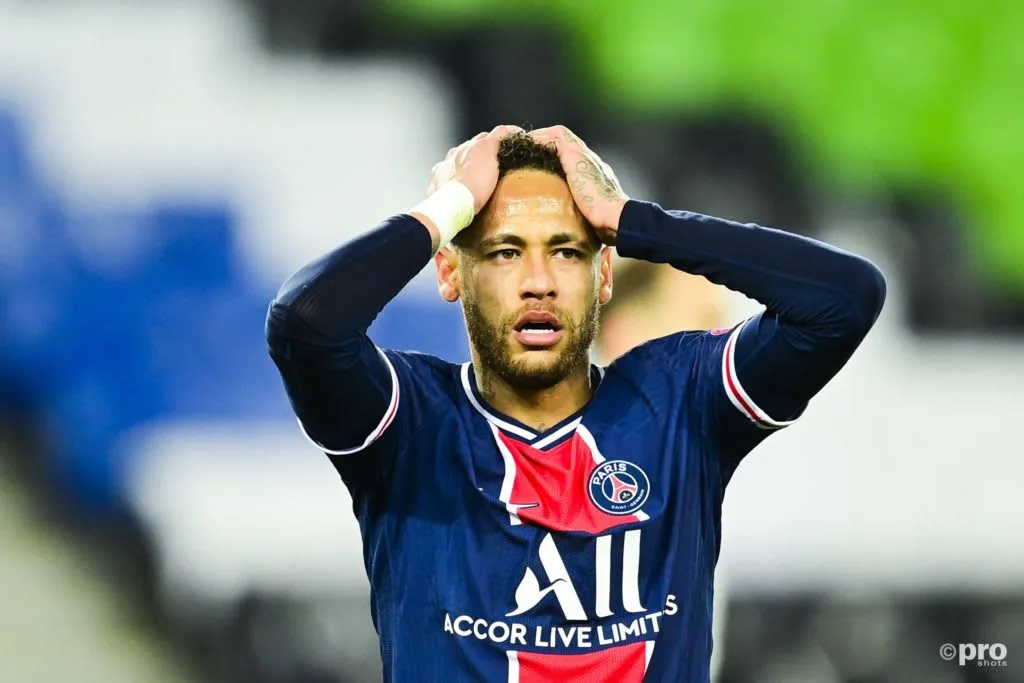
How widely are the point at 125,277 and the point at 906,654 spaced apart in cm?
268

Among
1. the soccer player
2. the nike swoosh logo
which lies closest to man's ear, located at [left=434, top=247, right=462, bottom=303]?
the soccer player

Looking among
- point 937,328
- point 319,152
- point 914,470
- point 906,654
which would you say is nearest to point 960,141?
point 937,328

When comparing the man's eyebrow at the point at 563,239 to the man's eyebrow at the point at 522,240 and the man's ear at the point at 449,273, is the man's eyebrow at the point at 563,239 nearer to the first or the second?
the man's eyebrow at the point at 522,240

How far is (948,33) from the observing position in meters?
4.27

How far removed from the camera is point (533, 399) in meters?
2.07

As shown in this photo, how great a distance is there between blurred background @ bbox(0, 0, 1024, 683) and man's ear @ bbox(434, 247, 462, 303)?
1960 millimetres

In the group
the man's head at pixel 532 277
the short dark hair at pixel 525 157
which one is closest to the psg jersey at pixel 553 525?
the man's head at pixel 532 277

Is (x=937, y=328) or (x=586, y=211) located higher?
(x=937, y=328)

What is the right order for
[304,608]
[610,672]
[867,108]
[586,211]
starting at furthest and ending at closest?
[867,108] → [304,608] → [586,211] → [610,672]

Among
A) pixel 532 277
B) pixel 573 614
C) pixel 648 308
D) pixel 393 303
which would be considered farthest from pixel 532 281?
pixel 393 303

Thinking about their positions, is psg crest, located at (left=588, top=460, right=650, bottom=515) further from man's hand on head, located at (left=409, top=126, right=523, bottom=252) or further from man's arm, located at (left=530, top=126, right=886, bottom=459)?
man's hand on head, located at (left=409, top=126, right=523, bottom=252)

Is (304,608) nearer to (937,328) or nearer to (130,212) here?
(130,212)

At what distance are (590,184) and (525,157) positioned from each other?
0.40ft

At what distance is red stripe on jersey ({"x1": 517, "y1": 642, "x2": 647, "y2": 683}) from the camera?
6.08 feet
